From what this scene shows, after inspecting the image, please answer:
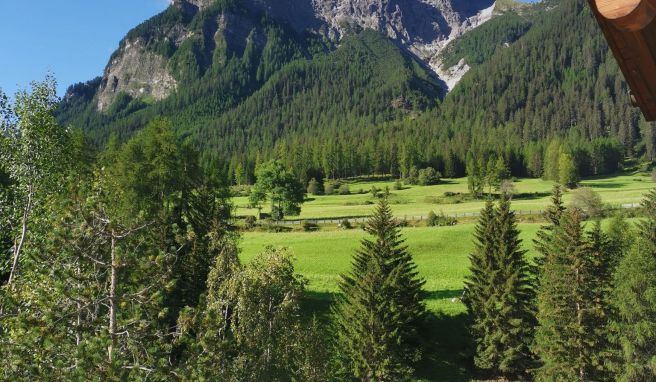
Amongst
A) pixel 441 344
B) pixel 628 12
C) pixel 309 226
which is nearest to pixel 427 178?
pixel 309 226

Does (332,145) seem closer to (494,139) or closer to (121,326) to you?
(494,139)

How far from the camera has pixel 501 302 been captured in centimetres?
3469

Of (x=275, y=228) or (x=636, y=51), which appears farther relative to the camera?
(x=275, y=228)

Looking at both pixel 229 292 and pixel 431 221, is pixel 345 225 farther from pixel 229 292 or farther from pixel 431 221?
pixel 229 292

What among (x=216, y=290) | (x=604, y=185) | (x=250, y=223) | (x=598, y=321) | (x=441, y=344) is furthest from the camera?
(x=604, y=185)

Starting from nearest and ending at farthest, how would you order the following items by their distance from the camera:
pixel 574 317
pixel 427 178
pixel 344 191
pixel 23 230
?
pixel 23 230, pixel 574 317, pixel 344 191, pixel 427 178

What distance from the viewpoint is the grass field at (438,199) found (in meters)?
85.6

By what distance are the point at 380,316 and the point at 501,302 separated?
383 inches

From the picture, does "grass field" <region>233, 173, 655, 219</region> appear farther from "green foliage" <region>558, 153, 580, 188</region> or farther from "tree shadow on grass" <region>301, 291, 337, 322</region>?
"tree shadow on grass" <region>301, 291, 337, 322</region>

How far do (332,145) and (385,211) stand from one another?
12176cm

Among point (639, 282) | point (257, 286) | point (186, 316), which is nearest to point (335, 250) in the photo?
point (639, 282)

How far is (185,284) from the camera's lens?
3092cm

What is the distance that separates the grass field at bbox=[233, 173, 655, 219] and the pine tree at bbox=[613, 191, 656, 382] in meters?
47.6

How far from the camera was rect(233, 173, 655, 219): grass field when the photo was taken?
8556 centimetres
